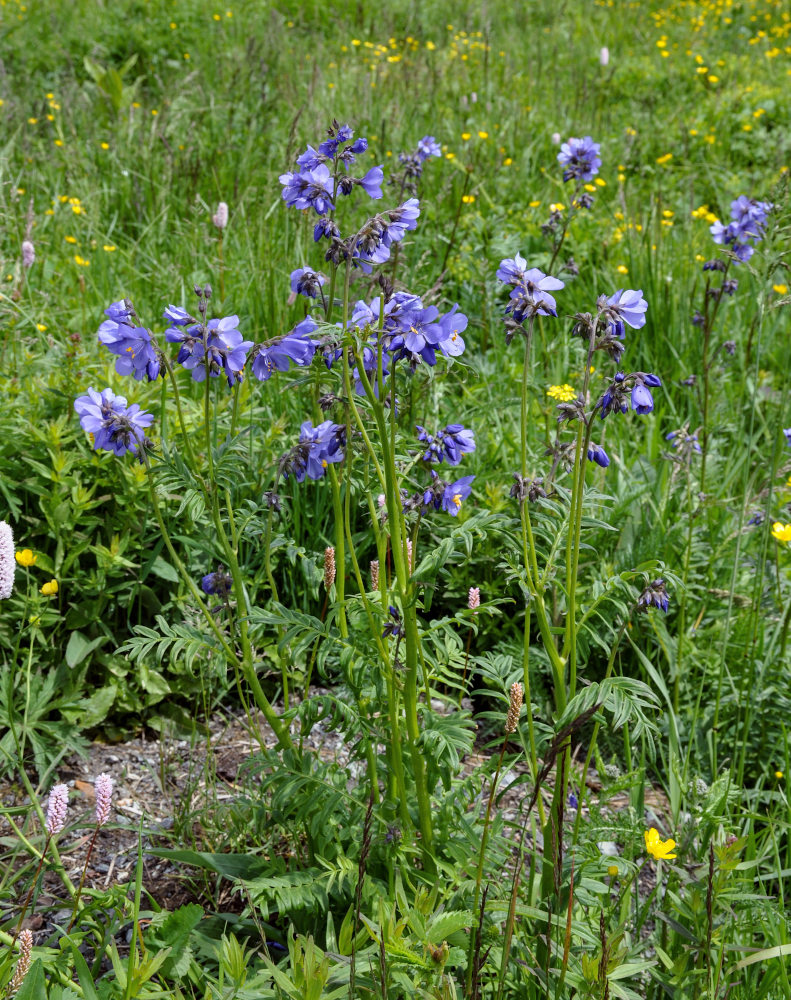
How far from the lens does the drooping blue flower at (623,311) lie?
4.98 ft

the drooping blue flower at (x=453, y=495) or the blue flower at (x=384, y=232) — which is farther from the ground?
the blue flower at (x=384, y=232)

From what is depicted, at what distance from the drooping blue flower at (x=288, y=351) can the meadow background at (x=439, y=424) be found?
0.11 meters

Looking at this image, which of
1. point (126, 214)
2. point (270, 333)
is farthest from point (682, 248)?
point (126, 214)

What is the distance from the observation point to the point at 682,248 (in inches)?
169

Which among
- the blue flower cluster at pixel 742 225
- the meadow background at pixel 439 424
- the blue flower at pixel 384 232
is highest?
the blue flower at pixel 384 232

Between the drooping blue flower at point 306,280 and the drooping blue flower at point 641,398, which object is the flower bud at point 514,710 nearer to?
the drooping blue flower at point 641,398

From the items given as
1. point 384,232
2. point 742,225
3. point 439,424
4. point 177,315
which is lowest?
point 439,424

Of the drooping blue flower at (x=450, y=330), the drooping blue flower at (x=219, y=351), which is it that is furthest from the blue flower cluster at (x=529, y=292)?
the drooping blue flower at (x=219, y=351)

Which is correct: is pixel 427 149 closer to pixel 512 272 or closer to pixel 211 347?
pixel 512 272

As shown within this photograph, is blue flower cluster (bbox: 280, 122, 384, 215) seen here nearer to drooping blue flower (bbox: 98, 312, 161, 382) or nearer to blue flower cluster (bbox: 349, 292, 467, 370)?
blue flower cluster (bbox: 349, 292, 467, 370)

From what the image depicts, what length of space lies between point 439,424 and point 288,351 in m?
1.49

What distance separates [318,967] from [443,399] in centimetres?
222

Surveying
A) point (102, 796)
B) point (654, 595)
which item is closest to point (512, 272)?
point (654, 595)

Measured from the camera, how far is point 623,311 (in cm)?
155
